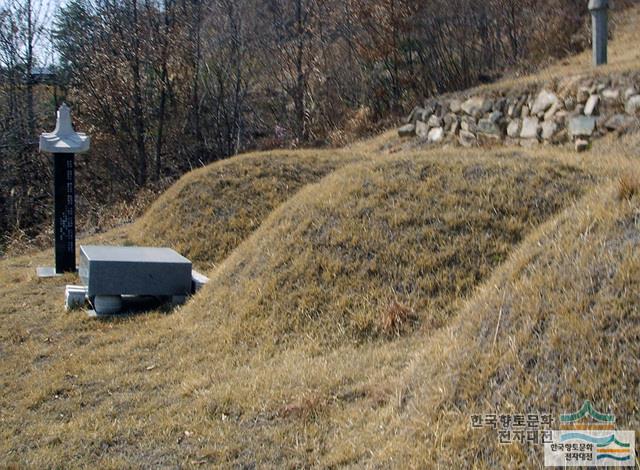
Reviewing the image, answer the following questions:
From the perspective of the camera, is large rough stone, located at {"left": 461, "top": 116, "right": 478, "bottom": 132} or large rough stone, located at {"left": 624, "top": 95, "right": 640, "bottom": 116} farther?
large rough stone, located at {"left": 461, "top": 116, "right": 478, "bottom": 132}

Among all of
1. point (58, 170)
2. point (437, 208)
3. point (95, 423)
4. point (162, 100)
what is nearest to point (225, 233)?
point (58, 170)

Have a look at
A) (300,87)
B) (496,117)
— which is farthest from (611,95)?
(300,87)

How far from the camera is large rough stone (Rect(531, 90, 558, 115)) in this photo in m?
11.8

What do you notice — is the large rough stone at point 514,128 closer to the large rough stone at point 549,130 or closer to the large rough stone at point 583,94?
the large rough stone at point 549,130

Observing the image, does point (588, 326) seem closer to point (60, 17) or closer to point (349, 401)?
point (349, 401)

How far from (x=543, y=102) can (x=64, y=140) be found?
7.28 meters

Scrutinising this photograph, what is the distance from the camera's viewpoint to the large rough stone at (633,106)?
10.3m

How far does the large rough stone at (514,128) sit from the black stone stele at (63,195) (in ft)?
21.9

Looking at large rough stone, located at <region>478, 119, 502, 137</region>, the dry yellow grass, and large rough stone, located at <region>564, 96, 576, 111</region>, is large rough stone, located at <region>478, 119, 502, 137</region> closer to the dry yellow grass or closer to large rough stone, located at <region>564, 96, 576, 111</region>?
large rough stone, located at <region>564, 96, 576, 111</region>

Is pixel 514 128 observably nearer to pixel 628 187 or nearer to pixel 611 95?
pixel 611 95

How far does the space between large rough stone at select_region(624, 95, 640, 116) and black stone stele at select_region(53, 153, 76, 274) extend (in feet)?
25.7

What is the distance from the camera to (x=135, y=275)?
8.34 metres

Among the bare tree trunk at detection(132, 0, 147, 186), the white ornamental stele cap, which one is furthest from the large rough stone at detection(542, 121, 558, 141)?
the bare tree trunk at detection(132, 0, 147, 186)

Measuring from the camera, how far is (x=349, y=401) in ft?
15.9
